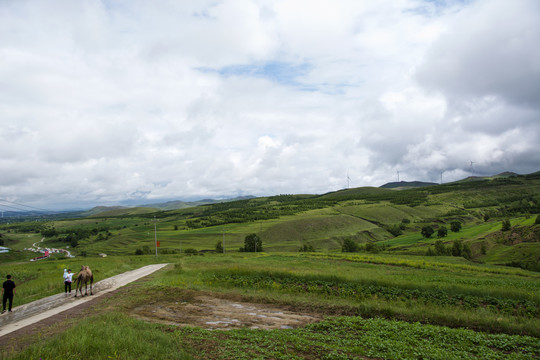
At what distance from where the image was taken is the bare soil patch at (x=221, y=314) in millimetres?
16703

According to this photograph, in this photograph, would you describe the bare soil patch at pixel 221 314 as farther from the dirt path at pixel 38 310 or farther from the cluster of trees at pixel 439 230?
the cluster of trees at pixel 439 230

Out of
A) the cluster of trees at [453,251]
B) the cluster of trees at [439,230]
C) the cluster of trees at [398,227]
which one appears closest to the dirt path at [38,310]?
the cluster of trees at [453,251]

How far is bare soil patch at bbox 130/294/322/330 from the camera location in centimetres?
1670

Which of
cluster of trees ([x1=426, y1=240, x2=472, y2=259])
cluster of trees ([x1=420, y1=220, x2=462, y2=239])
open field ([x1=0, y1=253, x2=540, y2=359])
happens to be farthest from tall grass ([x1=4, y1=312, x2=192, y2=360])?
cluster of trees ([x1=420, y1=220, x2=462, y2=239])

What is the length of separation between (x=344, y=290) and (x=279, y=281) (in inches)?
284

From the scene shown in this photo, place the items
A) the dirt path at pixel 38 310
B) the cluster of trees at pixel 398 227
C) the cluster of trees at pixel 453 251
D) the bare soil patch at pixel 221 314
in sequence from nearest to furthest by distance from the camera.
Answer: the bare soil patch at pixel 221 314, the dirt path at pixel 38 310, the cluster of trees at pixel 453 251, the cluster of trees at pixel 398 227

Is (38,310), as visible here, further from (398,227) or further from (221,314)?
(398,227)

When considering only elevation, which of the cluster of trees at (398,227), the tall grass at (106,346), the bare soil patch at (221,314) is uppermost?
the tall grass at (106,346)

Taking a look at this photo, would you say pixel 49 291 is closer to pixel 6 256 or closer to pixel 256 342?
pixel 256 342

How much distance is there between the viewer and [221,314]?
62.8 feet

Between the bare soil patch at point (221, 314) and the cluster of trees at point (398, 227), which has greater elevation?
the bare soil patch at point (221, 314)

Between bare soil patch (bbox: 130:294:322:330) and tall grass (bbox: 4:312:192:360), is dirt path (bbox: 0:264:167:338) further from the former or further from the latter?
tall grass (bbox: 4:312:192:360)

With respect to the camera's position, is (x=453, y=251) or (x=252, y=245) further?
(x=252, y=245)

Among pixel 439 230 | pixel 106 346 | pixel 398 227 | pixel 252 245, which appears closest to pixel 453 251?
pixel 439 230
